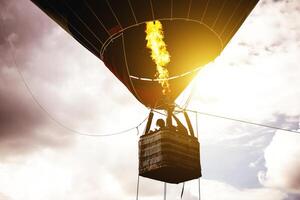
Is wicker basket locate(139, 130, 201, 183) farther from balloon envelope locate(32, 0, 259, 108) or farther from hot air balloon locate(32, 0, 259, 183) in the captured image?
balloon envelope locate(32, 0, 259, 108)

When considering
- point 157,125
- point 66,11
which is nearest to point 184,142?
point 157,125

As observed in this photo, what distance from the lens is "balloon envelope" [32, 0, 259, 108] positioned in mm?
7625

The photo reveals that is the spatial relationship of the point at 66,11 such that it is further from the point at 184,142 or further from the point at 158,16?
the point at 184,142

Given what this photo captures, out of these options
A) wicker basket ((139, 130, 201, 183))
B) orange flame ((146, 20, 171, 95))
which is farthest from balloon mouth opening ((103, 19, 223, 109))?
wicker basket ((139, 130, 201, 183))

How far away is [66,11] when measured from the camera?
8.34m

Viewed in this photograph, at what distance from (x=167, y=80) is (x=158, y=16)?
92.3 inches

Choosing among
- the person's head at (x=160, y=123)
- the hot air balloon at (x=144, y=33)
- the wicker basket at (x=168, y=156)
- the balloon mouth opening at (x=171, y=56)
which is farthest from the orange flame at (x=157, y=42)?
the wicker basket at (x=168, y=156)

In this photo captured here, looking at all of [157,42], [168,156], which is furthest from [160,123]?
[157,42]

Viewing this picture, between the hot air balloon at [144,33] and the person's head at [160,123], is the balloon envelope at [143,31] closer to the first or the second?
the hot air balloon at [144,33]

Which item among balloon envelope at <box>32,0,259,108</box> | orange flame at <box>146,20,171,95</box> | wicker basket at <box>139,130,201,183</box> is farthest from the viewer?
orange flame at <box>146,20,171,95</box>

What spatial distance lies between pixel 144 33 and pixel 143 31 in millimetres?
89

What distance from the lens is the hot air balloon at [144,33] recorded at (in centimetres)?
763

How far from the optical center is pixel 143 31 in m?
9.53

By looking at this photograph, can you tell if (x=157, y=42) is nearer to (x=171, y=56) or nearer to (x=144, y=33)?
(x=144, y=33)
